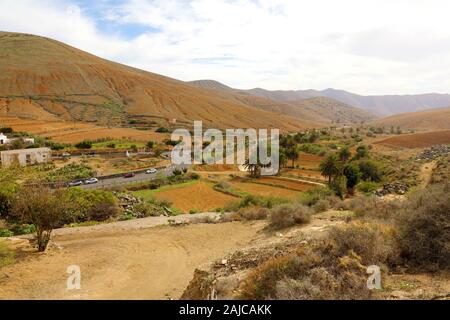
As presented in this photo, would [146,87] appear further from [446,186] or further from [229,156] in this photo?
[446,186]

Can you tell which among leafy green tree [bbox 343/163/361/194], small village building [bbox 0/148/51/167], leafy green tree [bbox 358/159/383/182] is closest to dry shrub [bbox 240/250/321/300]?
leafy green tree [bbox 343/163/361/194]

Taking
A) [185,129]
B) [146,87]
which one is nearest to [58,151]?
[185,129]

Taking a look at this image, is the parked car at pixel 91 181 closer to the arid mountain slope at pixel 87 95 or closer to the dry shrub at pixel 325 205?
the dry shrub at pixel 325 205

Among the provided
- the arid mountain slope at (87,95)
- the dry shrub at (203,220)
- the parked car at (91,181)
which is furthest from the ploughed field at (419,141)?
the dry shrub at (203,220)

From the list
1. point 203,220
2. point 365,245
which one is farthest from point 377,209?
point 203,220

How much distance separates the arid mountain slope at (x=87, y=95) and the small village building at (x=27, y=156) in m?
44.2

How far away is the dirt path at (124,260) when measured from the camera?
1050cm

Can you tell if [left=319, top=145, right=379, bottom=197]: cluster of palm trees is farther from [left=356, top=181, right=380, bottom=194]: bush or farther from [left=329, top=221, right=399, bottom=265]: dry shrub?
[left=329, top=221, right=399, bottom=265]: dry shrub

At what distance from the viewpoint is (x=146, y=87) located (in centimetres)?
12231

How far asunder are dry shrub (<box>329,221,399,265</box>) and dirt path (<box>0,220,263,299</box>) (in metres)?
4.95

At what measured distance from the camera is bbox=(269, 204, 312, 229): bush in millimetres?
15805

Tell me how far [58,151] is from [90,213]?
121 feet

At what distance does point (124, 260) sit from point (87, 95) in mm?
102033
